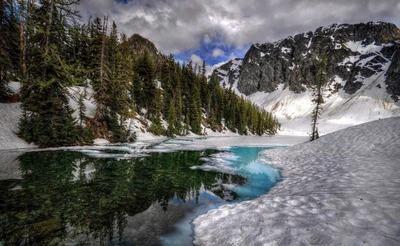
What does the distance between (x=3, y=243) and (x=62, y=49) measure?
20010mm

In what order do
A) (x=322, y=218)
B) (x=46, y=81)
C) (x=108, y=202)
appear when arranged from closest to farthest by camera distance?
(x=322, y=218)
(x=108, y=202)
(x=46, y=81)

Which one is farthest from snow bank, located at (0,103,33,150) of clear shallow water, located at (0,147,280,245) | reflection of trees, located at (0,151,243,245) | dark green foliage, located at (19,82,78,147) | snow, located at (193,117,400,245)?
snow, located at (193,117,400,245)

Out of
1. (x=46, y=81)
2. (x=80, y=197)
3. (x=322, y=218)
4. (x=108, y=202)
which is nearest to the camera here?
(x=322, y=218)

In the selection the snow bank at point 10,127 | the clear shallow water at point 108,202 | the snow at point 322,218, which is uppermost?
the snow bank at point 10,127

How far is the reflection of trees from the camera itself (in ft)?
14.4

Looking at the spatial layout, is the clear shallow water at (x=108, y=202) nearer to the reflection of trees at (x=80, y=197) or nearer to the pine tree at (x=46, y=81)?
the reflection of trees at (x=80, y=197)

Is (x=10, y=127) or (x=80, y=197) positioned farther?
(x=10, y=127)

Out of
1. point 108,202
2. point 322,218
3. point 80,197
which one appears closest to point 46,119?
point 80,197

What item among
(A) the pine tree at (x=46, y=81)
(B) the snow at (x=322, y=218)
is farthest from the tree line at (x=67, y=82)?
(B) the snow at (x=322, y=218)

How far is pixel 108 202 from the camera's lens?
6.27 meters

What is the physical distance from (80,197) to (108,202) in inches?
44.3

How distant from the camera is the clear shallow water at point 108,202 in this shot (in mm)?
4371

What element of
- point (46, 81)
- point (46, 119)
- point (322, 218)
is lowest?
point (322, 218)

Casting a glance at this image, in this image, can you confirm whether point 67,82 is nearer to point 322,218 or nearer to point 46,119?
point 46,119
